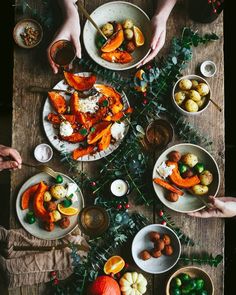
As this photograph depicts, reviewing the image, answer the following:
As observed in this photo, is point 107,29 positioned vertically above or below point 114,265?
above

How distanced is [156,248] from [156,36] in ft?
4.29

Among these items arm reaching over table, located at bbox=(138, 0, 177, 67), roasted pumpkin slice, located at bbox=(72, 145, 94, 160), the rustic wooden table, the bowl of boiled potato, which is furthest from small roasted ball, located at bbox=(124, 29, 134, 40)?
roasted pumpkin slice, located at bbox=(72, 145, 94, 160)

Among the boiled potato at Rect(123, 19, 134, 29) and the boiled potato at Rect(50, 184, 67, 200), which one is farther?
the boiled potato at Rect(123, 19, 134, 29)

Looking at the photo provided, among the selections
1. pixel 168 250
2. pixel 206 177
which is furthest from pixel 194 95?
pixel 168 250

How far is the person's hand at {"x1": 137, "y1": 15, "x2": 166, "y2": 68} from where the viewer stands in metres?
2.86

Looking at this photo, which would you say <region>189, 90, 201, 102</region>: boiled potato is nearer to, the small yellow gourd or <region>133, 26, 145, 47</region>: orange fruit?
<region>133, 26, 145, 47</region>: orange fruit

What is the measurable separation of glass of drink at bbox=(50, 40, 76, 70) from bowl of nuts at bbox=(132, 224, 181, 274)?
1.13 metres

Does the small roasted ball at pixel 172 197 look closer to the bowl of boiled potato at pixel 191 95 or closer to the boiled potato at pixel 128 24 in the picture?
the bowl of boiled potato at pixel 191 95

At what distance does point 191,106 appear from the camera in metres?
2.80

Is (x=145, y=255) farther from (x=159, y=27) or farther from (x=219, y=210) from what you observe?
(x=159, y=27)

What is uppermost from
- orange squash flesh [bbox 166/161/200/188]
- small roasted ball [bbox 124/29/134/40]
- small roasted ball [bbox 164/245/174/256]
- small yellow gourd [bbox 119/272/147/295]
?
small roasted ball [bbox 124/29/134/40]

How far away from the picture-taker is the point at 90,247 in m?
2.79

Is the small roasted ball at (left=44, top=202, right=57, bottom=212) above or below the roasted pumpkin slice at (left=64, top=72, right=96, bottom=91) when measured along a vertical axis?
below

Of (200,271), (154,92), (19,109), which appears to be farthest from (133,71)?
(200,271)
